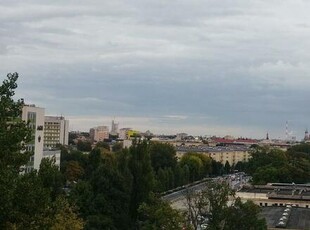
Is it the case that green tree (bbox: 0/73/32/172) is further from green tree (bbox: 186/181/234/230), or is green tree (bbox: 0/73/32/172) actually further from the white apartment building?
the white apartment building

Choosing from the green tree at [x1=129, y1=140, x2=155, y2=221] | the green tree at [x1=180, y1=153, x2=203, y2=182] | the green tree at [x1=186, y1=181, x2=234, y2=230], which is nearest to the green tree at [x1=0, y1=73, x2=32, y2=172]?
the green tree at [x1=186, y1=181, x2=234, y2=230]

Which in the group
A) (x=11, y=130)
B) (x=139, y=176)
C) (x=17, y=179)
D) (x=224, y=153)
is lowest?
(x=139, y=176)

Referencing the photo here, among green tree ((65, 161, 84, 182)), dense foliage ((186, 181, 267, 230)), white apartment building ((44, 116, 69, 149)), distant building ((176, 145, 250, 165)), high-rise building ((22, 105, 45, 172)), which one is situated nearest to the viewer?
dense foliage ((186, 181, 267, 230))

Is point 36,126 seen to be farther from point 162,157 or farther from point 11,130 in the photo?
point 11,130

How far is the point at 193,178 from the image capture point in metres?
87.9

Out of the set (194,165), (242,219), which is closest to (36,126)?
(242,219)

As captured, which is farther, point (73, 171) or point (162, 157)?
point (162, 157)

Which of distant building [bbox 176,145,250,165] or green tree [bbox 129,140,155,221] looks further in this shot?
distant building [bbox 176,145,250,165]

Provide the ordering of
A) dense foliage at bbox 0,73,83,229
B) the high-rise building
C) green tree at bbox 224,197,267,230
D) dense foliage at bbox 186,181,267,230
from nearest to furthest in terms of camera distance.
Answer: dense foliage at bbox 0,73,83,229 < dense foliage at bbox 186,181,267,230 < green tree at bbox 224,197,267,230 < the high-rise building

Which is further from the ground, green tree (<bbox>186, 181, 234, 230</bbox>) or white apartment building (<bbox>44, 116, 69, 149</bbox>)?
white apartment building (<bbox>44, 116, 69, 149</bbox>)

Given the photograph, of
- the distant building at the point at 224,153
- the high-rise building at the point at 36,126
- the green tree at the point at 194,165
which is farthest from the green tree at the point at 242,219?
the distant building at the point at 224,153

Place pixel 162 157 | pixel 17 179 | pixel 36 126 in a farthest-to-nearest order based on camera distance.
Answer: pixel 162 157
pixel 36 126
pixel 17 179

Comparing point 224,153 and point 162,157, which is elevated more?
point 224,153

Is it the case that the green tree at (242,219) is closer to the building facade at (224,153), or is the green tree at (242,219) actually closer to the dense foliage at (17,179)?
the dense foliage at (17,179)
